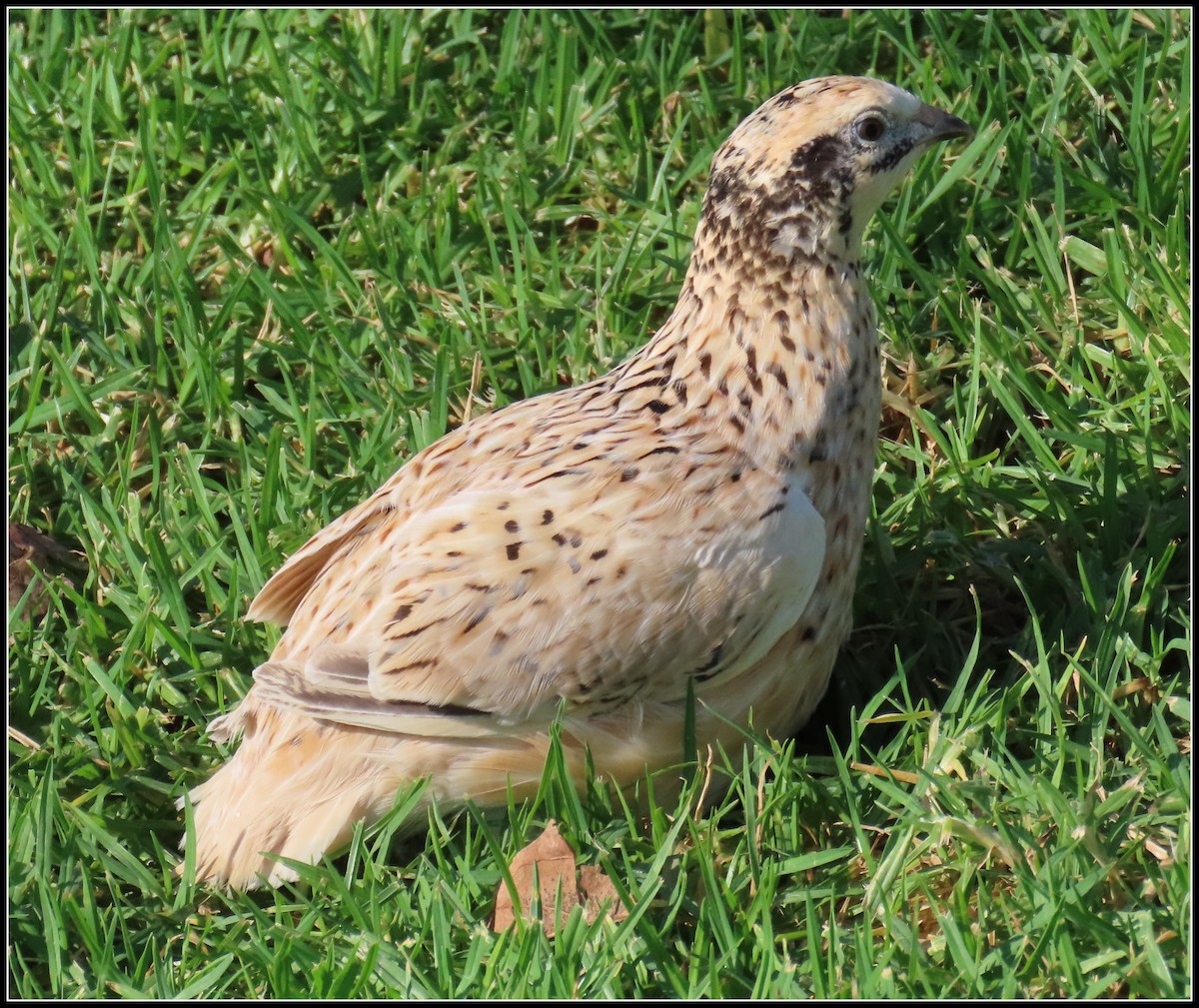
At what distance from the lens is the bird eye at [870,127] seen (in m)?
4.18

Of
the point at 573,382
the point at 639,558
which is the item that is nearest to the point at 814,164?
the point at 639,558

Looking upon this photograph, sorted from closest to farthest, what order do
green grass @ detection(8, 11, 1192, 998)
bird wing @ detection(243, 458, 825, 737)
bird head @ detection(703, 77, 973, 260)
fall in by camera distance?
green grass @ detection(8, 11, 1192, 998) → bird wing @ detection(243, 458, 825, 737) → bird head @ detection(703, 77, 973, 260)

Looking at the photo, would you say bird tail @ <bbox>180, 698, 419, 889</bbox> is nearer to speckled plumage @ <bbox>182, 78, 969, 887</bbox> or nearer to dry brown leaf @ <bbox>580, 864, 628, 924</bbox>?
speckled plumage @ <bbox>182, 78, 969, 887</bbox>

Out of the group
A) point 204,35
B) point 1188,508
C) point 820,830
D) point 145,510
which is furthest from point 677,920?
point 204,35

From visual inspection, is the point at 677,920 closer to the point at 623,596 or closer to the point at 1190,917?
the point at 623,596

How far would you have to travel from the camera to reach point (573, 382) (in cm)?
560

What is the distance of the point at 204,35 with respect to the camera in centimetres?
682

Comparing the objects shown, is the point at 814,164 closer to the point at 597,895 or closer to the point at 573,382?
the point at 573,382

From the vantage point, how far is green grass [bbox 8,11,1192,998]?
12.5ft

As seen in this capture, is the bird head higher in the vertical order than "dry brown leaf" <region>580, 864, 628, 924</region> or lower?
higher

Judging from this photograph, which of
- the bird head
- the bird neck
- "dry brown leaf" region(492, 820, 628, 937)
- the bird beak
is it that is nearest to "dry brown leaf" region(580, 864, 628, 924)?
"dry brown leaf" region(492, 820, 628, 937)

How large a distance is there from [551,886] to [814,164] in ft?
6.04

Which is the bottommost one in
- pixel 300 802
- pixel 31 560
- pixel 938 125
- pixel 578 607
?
pixel 300 802

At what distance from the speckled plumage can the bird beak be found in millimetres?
11
